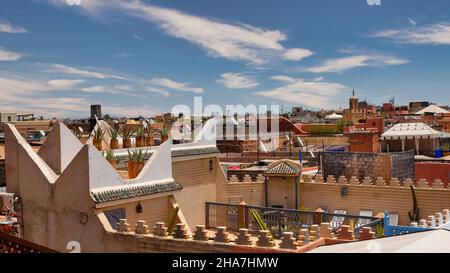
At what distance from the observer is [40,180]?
14.2 metres

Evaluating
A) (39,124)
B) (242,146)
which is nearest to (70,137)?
(242,146)

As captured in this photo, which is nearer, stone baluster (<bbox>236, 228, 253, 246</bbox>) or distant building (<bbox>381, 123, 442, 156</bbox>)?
stone baluster (<bbox>236, 228, 253, 246</bbox>)

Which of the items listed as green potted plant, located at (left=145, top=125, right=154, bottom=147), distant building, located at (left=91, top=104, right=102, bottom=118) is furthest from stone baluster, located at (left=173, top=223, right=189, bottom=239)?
distant building, located at (left=91, top=104, right=102, bottom=118)

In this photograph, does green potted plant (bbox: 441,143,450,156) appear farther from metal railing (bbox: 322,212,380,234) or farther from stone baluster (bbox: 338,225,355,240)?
stone baluster (bbox: 338,225,355,240)

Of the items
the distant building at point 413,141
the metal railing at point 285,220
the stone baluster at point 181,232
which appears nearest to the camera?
the stone baluster at point 181,232

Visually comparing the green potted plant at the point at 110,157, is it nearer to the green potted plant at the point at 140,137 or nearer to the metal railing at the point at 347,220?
the green potted plant at the point at 140,137

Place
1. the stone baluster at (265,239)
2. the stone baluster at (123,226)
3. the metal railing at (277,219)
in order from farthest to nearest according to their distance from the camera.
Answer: the metal railing at (277,219) → the stone baluster at (123,226) → the stone baluster at (265,239)

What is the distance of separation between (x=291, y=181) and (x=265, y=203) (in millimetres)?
1512

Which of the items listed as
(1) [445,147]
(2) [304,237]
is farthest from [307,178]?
(1) [445,147]

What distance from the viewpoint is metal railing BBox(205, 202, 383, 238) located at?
51.6 feet

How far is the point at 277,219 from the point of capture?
17250 millimetres

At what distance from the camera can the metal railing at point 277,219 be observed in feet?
51.6

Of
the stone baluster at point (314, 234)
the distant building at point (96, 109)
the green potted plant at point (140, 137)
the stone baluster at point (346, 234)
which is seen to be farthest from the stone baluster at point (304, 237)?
the distant building at point (96, 109)
